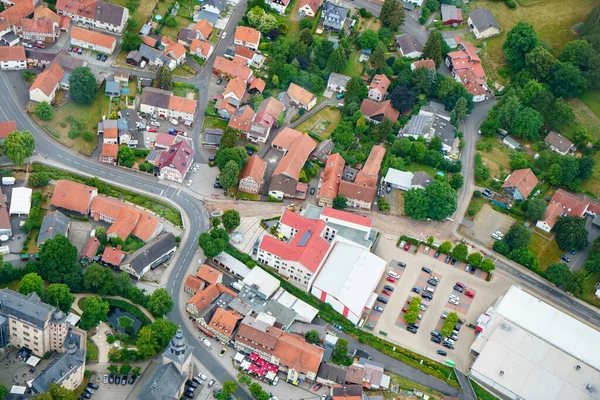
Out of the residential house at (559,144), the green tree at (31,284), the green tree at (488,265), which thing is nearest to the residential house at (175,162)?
the green tree at (31,284)

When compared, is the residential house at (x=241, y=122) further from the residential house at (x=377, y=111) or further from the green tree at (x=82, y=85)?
the green tree at (x=82, y=85)

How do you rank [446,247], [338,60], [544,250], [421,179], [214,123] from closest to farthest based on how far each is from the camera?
[446,247] < [544,250] < [421,179] < [214,123] < [338,60]

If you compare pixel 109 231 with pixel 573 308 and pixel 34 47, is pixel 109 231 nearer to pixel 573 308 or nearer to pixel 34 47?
pixel 34 47

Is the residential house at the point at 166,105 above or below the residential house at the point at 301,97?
below

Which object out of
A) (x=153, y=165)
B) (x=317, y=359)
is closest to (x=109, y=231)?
(x=153, y=165)

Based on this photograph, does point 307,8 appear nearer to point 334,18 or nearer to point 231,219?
point 334,18

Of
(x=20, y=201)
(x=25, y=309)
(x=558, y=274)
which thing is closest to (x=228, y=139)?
(x=20, y=201)
